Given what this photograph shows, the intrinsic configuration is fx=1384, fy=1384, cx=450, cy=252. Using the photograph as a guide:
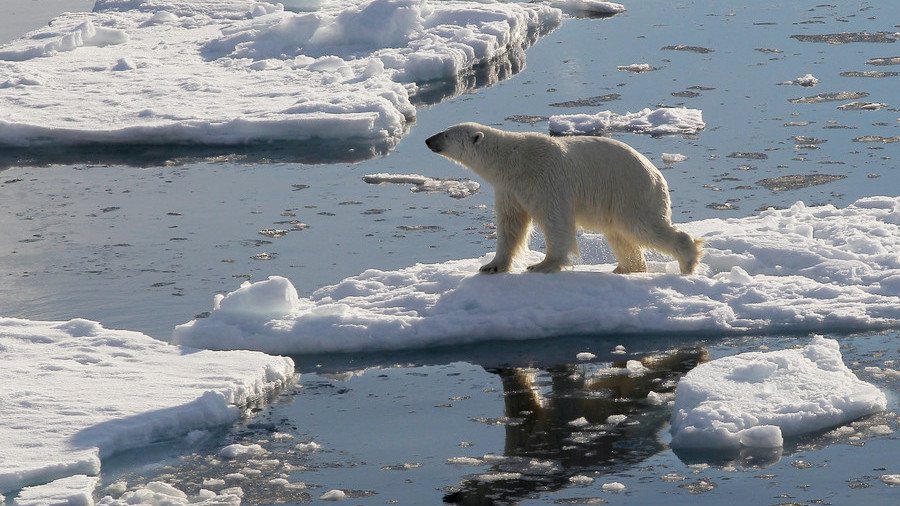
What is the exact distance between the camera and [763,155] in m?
10.4

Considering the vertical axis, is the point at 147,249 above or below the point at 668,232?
below

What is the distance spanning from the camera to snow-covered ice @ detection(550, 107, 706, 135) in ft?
36.8

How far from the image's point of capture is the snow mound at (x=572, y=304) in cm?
682

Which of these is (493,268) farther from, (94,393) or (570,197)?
(94,393)

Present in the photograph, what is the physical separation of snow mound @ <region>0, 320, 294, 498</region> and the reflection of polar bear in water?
1.53 m

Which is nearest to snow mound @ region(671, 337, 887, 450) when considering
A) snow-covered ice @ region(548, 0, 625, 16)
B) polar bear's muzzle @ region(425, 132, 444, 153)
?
polar bear's muzzle @ region(425, 132, 444, 153)

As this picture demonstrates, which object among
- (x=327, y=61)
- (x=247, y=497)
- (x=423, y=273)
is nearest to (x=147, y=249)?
(x=423, y=273)

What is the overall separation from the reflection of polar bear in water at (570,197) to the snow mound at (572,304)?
0.52 ft

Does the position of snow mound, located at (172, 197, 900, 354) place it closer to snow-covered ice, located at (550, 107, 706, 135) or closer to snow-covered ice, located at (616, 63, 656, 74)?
snow-covered ice, located at (550, 107, 706, 135)

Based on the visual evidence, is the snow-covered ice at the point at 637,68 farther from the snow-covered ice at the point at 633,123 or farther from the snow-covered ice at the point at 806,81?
the snow-covered ice at the point at 633,123

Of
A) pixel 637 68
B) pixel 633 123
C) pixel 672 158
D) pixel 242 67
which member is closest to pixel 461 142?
pixel 672 158

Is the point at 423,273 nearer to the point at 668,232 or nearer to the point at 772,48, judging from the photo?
the point at 668,232

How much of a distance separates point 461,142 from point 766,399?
250cm

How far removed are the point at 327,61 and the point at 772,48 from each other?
4.64 m
